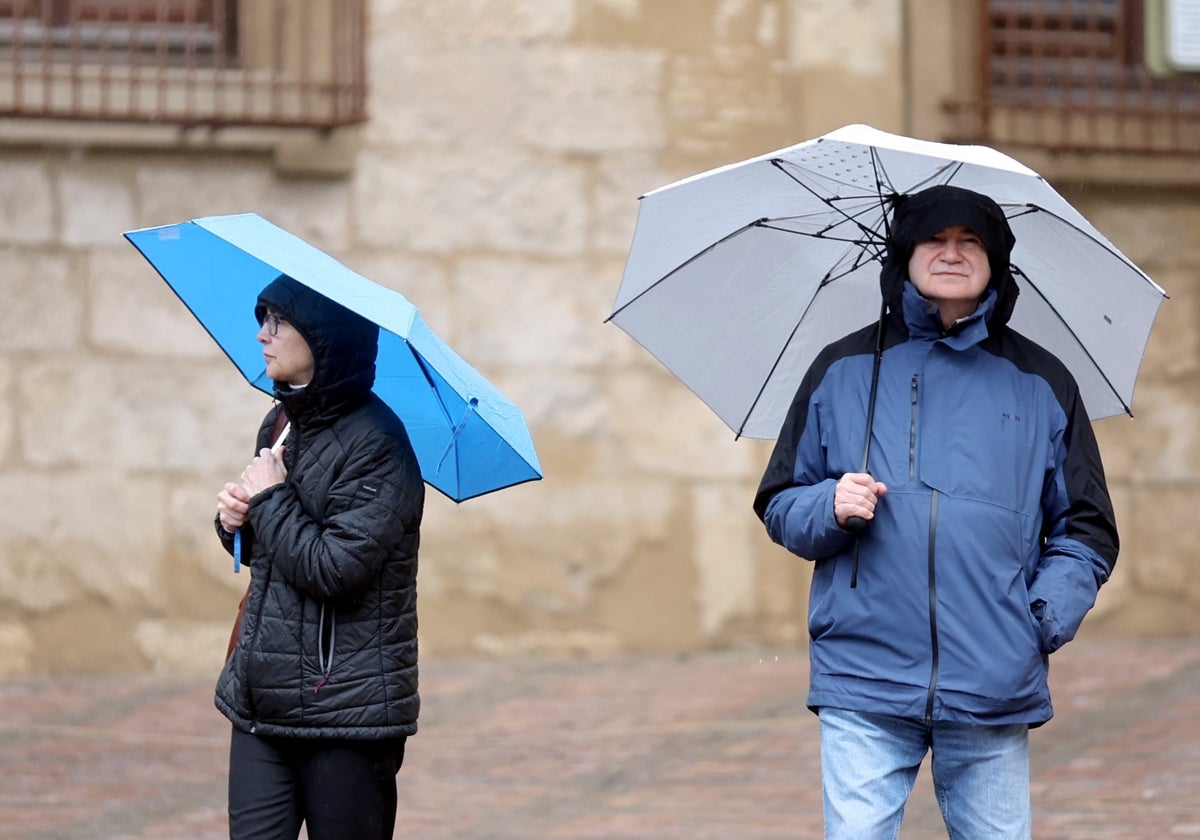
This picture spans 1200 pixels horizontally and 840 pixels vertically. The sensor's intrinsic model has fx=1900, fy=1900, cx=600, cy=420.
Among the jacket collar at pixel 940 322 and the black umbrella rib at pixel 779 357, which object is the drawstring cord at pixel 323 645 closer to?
the black umbrella rib at pixel 779 357

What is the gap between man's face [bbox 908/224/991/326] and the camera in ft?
11.8

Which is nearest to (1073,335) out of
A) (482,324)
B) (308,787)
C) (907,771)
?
(907,771)

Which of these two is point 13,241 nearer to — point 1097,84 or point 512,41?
point 512,41

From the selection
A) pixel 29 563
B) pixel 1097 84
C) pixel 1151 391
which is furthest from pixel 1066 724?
pixel 29 563

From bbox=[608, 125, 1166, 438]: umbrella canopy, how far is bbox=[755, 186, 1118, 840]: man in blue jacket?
0.70ft

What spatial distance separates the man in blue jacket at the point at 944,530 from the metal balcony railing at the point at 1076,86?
5.56 meters

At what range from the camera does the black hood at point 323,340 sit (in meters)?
3.73

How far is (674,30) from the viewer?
8844 millimetres

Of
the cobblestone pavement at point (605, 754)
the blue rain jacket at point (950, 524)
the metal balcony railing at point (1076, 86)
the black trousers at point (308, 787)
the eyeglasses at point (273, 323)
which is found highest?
the metal balcony railing at point (1076, 86)

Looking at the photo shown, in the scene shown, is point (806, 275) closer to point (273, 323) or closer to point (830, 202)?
point (830, 202)

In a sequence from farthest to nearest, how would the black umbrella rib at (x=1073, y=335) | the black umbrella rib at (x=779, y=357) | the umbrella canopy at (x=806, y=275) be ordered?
the black umbrella rib at (x=779, y=357) < the black umbrella rib at (x=1073, y=335) < the umbrella canopy at (x=806, y=275)

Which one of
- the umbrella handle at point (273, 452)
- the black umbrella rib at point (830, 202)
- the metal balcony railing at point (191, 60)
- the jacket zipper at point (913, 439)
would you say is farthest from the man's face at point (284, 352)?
the metal balcony railing at point (191, 60)

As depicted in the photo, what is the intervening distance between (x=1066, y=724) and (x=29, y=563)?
4425 millimetres

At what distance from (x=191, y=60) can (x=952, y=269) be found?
562cm
